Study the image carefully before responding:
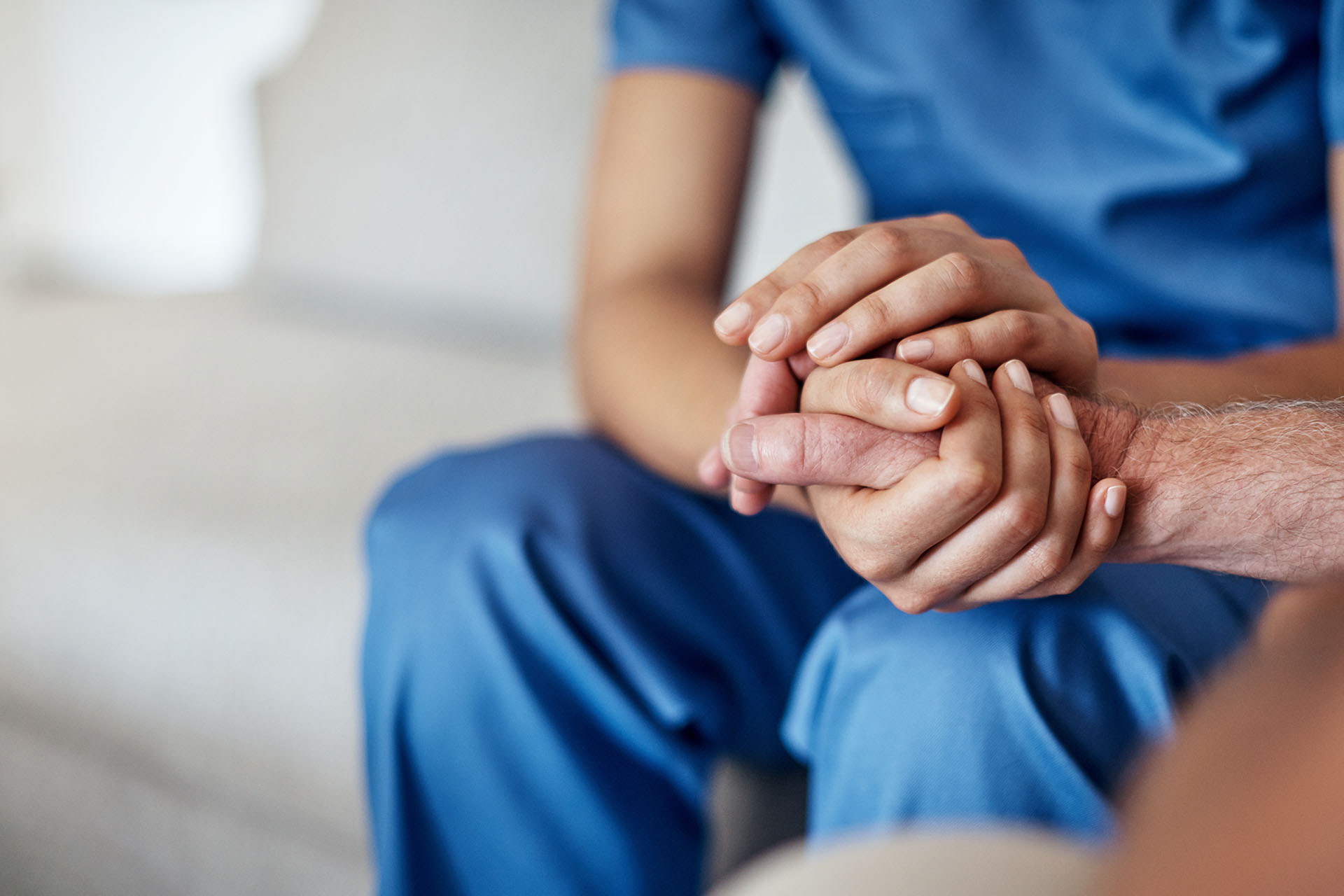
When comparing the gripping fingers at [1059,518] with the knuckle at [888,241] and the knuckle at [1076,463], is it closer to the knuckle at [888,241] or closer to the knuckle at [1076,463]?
the knuckle at [1076,463]

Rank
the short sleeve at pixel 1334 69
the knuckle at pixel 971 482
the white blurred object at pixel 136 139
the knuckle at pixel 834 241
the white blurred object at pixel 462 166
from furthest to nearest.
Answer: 1. the white blurred object at pixel 136 139
2. the white blurred object at pixel 462 166
3. the short sleeve at pixel 1334 69
4. the knuckle at pixel 834 241
5. the knuckle at pixel 971 482

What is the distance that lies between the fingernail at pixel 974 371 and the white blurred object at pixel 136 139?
6.16 feet

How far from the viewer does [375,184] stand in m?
1.32

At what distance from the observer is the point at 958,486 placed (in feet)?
1.40

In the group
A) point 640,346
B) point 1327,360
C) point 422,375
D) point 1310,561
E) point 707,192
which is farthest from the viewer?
point 422,375

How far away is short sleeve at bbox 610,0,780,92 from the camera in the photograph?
0.83 m

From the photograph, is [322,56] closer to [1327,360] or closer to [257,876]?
[257,876]

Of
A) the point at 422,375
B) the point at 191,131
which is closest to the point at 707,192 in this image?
the point at 422,375

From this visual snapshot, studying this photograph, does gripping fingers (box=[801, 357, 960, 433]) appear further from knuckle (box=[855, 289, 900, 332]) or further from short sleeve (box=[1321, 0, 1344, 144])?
short sleeve (box=[1321, 0, 1344, 144])

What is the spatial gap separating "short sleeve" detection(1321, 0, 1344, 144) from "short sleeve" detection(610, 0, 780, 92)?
388 millimetres

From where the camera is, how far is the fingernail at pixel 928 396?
0.44 m

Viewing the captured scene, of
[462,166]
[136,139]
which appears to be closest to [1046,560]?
[462,166]

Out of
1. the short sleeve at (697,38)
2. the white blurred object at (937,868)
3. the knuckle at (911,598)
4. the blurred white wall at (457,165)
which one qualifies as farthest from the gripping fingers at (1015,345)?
the blurred white wall at (457,165)

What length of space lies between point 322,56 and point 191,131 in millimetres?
952
